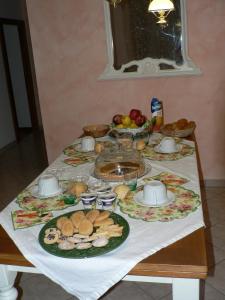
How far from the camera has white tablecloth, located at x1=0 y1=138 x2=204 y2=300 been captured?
922 mm

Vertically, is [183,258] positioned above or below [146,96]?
below

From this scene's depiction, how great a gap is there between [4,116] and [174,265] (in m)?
4.26

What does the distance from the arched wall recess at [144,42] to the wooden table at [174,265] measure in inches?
79.1

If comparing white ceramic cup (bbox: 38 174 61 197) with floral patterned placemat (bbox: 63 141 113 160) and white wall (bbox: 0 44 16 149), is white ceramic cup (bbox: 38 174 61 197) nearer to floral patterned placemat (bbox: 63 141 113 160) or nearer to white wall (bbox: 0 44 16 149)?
floral patterned placemat (bbox: 63 141 113 160)

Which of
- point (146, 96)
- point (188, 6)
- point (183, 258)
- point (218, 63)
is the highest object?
point (188, 6)

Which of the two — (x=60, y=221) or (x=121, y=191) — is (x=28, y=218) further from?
(x=121, y=191)

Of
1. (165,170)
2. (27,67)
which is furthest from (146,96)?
(27,67)

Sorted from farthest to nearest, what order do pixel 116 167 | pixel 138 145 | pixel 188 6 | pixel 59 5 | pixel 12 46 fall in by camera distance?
pixel 12 46 → pixel 59 5 → pixel 188 6 → pixel 138 145 → pixel 116 167

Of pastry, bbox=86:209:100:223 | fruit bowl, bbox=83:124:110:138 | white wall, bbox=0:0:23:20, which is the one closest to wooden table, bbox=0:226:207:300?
A: pastry, bbox=86:209:100:223

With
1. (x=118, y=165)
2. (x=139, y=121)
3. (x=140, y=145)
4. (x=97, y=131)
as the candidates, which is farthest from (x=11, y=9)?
(x=118, y=165)

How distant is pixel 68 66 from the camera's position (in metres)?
2.99

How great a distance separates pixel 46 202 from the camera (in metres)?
1.31

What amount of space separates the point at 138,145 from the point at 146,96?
1.14 meters

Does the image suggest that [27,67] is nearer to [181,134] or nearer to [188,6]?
[188,6]
